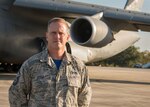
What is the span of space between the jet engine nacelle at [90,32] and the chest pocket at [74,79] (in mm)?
10189

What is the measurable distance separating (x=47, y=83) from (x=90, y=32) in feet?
35.3

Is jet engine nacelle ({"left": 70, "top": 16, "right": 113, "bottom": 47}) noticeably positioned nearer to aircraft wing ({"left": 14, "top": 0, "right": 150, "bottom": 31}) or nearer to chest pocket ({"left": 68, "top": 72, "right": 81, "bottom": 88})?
aircraft wing ({"left": 14, "top": 0, "right": 150, "bottom": 31})

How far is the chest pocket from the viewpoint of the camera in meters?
3.11

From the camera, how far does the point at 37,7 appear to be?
589 inches

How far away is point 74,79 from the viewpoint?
10.3 ft

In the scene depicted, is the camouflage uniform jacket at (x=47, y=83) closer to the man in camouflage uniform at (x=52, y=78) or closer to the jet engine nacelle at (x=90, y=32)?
the man in camouflage uniform at (x=52, y=78)

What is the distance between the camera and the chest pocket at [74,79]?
311cm

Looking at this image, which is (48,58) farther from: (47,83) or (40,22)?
(40,22)

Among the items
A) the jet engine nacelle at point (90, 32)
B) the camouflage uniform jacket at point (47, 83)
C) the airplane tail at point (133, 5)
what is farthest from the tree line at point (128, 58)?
the camouflage uniform jacket at point (47, 83)

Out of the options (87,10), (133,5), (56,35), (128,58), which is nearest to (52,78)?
(56,35)

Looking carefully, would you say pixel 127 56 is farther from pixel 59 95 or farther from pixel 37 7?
pixel 59 95

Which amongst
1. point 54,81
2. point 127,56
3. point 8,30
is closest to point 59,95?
point 54,81

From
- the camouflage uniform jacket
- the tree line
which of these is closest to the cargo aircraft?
the camouflage uniform jacket

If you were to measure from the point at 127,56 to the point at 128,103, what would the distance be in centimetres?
6501
